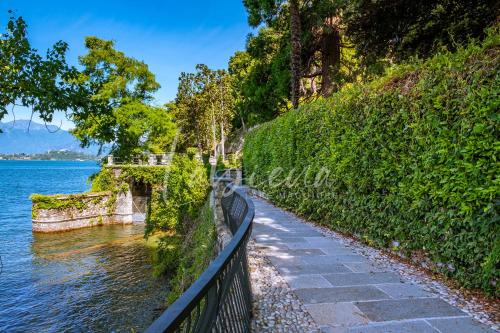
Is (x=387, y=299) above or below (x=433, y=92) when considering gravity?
below

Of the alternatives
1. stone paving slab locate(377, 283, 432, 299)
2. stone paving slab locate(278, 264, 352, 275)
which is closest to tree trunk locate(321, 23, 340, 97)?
stone paving slab locate(278, 264, 352, 275)

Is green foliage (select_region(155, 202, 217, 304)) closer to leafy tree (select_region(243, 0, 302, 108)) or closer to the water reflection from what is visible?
the water reflection

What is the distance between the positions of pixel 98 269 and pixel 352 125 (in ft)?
51.9

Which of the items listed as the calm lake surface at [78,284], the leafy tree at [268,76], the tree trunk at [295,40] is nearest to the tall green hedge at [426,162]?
the tree trunk at [295,40]

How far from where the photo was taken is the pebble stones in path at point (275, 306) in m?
3.23

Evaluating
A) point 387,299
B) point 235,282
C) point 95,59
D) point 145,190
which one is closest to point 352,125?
point 387,299

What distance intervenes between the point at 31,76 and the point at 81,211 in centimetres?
2592

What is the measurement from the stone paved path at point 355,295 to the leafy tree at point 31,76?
13.9ft

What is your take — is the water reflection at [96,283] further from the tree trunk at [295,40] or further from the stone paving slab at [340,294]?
the tree trunk at [295,40]

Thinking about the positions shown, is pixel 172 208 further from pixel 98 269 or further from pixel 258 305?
pixel 258 305

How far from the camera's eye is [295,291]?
162 inches

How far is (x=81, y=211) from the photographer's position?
27.3 meters

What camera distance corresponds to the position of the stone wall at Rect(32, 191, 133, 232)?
25562 mm

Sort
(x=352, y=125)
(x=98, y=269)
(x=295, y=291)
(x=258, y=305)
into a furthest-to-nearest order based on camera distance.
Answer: (x=98, y=269), (x=352, y=125), (x=295, y=291), (x=258, y=305)
